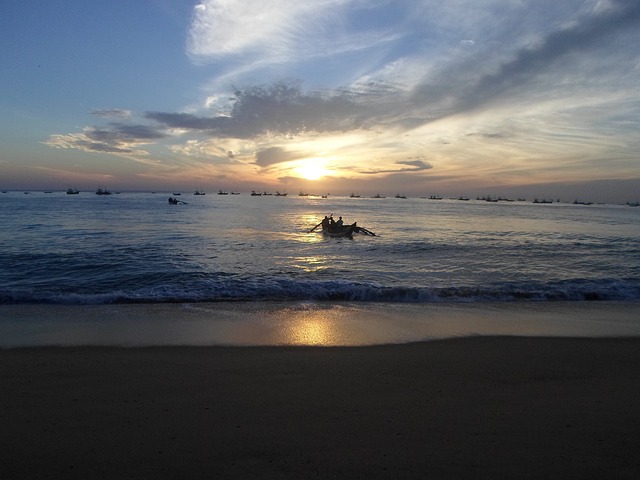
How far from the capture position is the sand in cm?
382

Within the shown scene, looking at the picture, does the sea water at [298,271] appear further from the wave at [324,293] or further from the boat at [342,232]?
the boat at [342,232]

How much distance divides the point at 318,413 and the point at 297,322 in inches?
186

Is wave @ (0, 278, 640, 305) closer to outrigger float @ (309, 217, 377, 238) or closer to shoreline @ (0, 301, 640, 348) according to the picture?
shoreline @ (0, 301, 640, 348)

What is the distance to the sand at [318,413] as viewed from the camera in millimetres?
3816

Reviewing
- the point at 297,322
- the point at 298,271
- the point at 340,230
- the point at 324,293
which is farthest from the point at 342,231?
the point at 297,322

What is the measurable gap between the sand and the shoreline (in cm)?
81

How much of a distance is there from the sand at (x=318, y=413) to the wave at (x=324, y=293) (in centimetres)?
486

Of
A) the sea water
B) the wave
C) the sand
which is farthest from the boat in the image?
the sand

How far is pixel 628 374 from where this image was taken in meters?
6.41

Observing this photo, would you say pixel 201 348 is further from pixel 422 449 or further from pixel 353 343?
pixel 422 449

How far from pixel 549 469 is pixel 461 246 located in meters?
24.5

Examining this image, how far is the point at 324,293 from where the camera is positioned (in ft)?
42.6

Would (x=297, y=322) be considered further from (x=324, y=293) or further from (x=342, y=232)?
(x=342, y=232)

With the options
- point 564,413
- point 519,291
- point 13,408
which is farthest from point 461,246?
point 13,408
